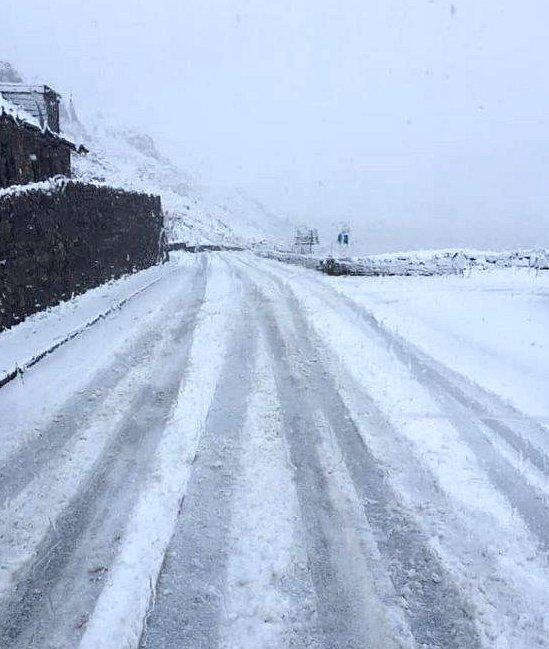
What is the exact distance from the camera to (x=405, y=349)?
9914mm

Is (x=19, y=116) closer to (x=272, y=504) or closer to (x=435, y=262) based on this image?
(x=435, y=262)

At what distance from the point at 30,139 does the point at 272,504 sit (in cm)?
2675

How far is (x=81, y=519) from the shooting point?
4121 mm

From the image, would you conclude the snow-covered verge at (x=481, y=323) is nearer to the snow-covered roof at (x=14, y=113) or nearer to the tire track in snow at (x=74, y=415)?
the tire track in snow at (x=74, y=415)

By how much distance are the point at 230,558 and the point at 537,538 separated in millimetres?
2615

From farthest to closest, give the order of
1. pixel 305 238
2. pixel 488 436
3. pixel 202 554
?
pixel 305 238
pixel 488 436
pixel 202 554

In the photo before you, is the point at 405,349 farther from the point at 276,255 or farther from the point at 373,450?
the point at 276,255

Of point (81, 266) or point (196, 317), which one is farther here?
point (81, 266)

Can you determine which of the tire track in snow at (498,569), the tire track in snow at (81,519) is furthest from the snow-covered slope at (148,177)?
the tire track in snow at (498,569)

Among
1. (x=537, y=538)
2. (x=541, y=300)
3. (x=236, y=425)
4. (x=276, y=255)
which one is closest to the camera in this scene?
(x=537, y=538)

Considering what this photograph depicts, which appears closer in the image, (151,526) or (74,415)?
(151,526)

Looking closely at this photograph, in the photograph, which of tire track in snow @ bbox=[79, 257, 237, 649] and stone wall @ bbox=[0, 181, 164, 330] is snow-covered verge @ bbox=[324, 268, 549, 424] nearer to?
tire track in snow @ bbox=[79, 257, 237, 649]

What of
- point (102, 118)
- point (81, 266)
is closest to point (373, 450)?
point (81, 266)

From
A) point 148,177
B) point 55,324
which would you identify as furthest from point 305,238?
point 148,177
